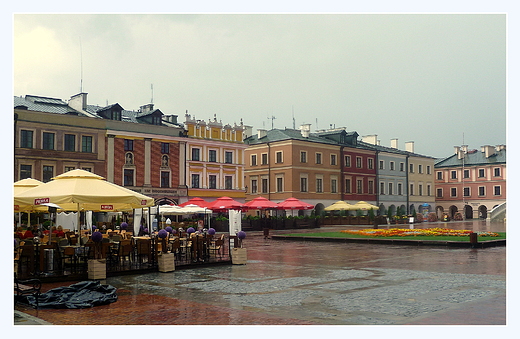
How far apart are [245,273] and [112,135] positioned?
111ft

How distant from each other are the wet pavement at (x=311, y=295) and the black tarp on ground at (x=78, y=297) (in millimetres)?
184

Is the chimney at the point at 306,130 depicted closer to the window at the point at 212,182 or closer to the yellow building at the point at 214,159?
the yellow building at the point at 214,159

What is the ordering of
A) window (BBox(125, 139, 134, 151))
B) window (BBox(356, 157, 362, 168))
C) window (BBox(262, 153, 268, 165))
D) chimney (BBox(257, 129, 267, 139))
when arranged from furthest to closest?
window (BBox(356, 157, 362, 168)) < chimney (BBox(257, 129, 267, 139)) < window (BBox(262, 153, 268, 165)) < window (BBox(125, 139, 134, 151))

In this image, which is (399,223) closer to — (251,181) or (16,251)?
(251,181)

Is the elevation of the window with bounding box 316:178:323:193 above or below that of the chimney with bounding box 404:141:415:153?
below

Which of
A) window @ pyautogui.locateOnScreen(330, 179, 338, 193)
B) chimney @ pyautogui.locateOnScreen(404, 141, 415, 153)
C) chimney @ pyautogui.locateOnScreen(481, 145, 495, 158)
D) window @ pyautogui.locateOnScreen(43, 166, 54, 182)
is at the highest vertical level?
chimney @ pyautogui.locateOnScreen(404, 141, 415, 153)

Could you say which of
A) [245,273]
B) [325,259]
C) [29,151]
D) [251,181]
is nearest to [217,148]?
[251,181]

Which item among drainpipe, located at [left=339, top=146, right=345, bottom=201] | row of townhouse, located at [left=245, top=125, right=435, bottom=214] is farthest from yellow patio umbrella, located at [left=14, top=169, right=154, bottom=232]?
drainpipe, located at [left=339, top=146, right=345, bottom=201]

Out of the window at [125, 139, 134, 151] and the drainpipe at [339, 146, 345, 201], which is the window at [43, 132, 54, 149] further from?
the drainpipe at [339, 146, 345, 201]

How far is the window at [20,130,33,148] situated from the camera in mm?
41344

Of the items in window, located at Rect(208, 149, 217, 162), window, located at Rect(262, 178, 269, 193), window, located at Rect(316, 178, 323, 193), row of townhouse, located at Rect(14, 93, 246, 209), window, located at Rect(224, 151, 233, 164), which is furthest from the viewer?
window, located at Rect(316, 178, 323, 193)

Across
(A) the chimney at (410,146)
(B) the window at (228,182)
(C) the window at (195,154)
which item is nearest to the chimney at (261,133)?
(B) the window at (228,182)

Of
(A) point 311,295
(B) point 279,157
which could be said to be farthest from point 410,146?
(A) point 311,295

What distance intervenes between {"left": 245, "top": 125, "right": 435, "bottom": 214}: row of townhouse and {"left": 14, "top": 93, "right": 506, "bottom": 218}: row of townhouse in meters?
0.11
